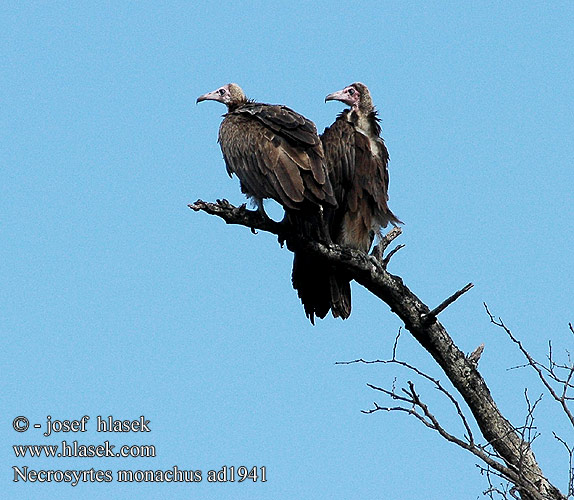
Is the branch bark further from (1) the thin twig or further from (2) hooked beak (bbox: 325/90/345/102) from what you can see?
(2) hooked beak (bbox: 325/90/345/102)

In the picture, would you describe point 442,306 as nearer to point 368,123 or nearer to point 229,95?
point 368,123

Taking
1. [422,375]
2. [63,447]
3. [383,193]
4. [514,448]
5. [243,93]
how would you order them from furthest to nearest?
[243,93], [383,193], [63,447], [514,448], [422,375]

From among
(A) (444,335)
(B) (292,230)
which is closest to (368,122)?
(B) (292,230)

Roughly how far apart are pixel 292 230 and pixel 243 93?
2.00 m

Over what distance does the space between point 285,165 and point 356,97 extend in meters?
1.62

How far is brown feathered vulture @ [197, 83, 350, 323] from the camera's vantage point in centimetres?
615

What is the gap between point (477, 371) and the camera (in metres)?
6.07

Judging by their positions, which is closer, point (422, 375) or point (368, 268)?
point (422, 375)

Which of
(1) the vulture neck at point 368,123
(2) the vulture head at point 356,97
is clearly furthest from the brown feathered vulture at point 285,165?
(2) the vulture head at point 356,97

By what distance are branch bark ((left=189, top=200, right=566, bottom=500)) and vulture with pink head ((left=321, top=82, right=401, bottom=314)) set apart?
821 millimetres

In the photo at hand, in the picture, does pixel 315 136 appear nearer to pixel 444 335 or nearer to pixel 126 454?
pixel 444 335

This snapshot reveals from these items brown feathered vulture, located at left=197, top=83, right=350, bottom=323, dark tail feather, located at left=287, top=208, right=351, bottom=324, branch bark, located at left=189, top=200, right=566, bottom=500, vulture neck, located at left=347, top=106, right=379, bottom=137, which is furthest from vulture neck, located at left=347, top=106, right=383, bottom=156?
branch bark, located at left=189, top=200, right=566, bottom=500

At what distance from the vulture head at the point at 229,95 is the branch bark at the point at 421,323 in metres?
1.83

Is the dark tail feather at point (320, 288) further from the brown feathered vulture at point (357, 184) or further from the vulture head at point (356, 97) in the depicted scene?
the vulture head at point (356, 97)
